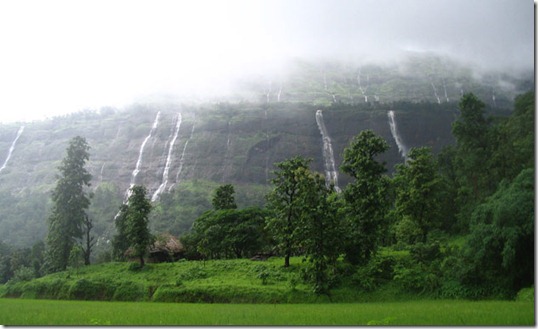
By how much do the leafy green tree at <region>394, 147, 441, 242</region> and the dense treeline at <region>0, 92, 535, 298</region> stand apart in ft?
0.24

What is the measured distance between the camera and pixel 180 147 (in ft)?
267

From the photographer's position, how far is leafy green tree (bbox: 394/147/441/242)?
27.8 meters

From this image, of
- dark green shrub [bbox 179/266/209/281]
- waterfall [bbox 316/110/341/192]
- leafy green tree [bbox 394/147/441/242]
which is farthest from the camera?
waterfall [bbox 316/110/341/192]

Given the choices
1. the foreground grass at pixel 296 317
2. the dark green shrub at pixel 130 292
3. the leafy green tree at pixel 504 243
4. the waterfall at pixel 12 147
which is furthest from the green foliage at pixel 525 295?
the waterfall at pixel 12 147

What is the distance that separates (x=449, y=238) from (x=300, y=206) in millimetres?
17047

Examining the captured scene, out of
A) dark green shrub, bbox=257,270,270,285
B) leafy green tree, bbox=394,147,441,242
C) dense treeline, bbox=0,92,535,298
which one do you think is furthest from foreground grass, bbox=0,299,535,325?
leafy green tree, bbox=394,147,441,242

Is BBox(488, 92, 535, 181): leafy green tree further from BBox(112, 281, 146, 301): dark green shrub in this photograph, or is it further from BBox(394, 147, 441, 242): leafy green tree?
BBox(112, 281, 146, 301): dark green shrub

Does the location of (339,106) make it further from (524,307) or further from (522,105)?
(524,307)

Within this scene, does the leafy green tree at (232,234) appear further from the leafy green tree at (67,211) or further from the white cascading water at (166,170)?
the white cascading water at (166,170)

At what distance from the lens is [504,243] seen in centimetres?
1525

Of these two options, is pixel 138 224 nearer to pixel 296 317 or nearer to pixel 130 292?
pixel 130 292

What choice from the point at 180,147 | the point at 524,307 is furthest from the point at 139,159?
the point at 524,307

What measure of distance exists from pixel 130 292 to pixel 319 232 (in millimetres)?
11028

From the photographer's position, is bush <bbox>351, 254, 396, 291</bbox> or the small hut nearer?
bush <bbox>351, 254, 396, 291</bbox>
